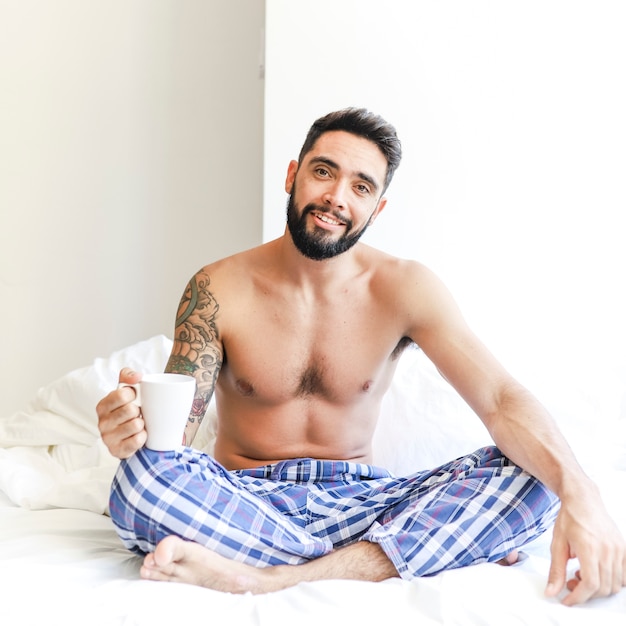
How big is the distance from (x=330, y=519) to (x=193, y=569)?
296 mm

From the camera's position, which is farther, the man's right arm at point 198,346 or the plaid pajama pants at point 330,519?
the man's right arm at point 198,346

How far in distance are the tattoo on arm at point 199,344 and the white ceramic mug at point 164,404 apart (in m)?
0.30

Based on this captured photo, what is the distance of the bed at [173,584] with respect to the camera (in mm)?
975

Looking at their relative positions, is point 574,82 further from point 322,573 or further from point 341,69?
point 322,573

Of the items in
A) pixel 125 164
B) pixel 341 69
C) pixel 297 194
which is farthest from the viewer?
pixel 125 164

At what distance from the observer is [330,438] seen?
1.55 m

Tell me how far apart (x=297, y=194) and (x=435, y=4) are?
0.83 m

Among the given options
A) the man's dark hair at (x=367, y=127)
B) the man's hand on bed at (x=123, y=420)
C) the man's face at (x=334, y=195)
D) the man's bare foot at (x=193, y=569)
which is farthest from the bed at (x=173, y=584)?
the man's dark hair at (x=367, y=127)

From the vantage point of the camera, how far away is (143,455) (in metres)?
1.13

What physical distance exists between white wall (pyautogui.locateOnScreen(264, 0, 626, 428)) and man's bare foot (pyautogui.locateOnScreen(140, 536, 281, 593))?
113 centimetres

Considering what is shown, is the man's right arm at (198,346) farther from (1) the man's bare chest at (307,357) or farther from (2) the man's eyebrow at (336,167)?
(2) the man's eyebrow at (336,167)

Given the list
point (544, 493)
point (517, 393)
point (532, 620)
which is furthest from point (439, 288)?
point (532, 620)

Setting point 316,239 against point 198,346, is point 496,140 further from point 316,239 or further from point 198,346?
point 198,346

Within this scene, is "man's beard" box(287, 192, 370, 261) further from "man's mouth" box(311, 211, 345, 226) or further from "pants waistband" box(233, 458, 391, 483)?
"pants waistband" box(233, 458, 391, 483)
